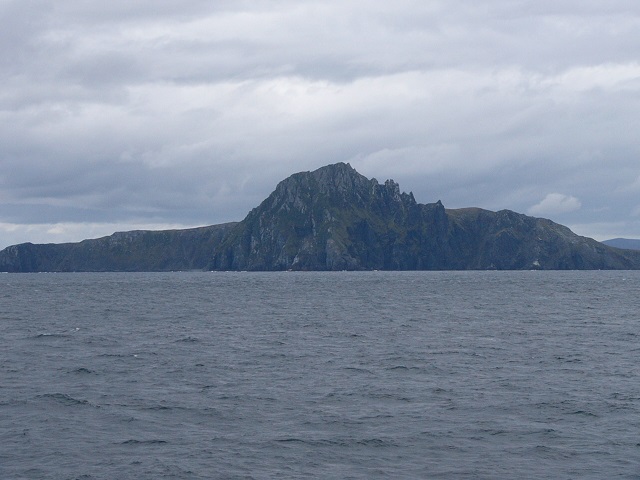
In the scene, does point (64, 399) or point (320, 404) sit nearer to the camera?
point (320, 404)

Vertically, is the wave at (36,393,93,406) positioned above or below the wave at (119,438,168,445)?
above

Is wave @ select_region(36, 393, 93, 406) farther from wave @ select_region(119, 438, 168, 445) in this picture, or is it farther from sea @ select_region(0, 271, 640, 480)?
wave @ select_region(119, 438, 168, 445)

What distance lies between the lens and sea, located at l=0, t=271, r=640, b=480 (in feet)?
92.4

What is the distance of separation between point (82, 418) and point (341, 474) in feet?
46.5

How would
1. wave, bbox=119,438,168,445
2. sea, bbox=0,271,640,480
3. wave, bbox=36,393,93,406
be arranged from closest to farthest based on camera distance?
sea, bbox=0,271,640,480
wave, bbox=119,438,168,445
wave, bbox=36,393,93,406

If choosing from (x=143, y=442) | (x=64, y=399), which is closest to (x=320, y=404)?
(x=143, y=442)

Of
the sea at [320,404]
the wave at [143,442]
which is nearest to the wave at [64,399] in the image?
the sea at [320,404]

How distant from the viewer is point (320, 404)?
37.6 metres

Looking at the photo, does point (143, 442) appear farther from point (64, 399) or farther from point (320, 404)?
point (320, 404)

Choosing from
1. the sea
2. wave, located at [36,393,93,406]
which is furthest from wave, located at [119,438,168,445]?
wave, located at [36,393,93,406]

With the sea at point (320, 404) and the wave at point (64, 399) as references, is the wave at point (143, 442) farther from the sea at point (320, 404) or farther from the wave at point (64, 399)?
the wave at point (64, 399)

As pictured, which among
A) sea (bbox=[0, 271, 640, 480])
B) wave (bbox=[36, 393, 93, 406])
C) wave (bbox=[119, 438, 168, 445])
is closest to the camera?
sea (bbox=[0, 271, 640, 480])

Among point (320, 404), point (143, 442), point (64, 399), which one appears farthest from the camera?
point (64, 399)

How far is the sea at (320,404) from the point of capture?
28.2m
